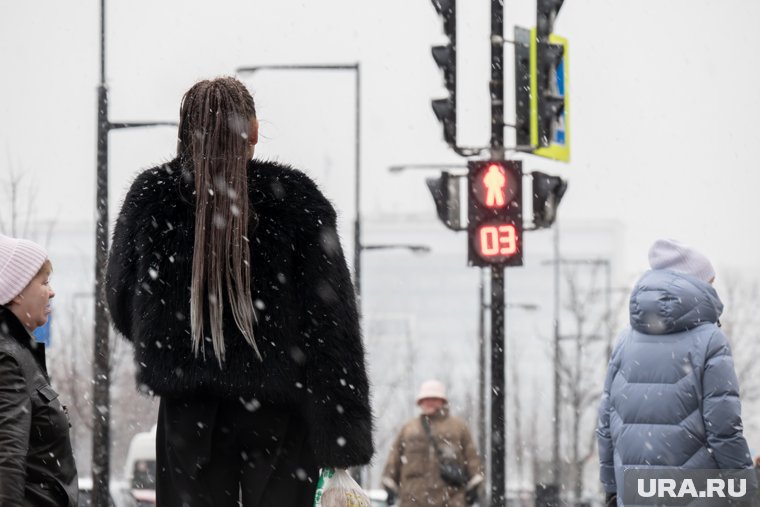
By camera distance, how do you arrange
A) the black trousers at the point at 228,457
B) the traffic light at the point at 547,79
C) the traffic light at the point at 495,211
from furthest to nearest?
1. the traffic light at the point at 547,79
2. the traffic light at the point at 495,211
3. the black trousers at the point at 228,457

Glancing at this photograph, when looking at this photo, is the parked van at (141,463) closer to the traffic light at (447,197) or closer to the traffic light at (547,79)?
the traffic light at (447,197)

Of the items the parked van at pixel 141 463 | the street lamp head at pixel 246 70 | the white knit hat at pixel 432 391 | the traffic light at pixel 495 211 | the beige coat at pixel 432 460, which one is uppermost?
the street lamp head at pixel 246 70

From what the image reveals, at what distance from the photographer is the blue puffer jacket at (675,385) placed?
6.93 meters

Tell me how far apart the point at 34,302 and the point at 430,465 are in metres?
9.84

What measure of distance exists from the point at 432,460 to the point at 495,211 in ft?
9.49

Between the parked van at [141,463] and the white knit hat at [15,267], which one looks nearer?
the white knit hat at [15,267]

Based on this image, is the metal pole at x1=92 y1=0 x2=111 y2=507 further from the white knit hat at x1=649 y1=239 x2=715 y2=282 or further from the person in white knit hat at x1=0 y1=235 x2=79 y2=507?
the person in white knit hat at x1=0 y1=235 x2=79 y2=507

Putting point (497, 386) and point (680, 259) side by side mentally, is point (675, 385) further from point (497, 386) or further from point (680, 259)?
point (497, 386)

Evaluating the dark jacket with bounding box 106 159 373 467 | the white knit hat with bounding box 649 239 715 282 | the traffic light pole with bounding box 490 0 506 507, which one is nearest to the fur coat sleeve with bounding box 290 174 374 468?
the dark jacket with bounding box 106 159 373 467

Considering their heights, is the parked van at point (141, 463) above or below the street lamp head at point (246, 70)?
below

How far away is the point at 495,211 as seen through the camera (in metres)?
12.3

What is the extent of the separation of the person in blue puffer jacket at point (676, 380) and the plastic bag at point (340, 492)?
2.91 metres

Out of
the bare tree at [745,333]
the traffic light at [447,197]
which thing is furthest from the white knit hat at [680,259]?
the bare tree at [745,333]

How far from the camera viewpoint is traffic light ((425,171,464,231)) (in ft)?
41.0
